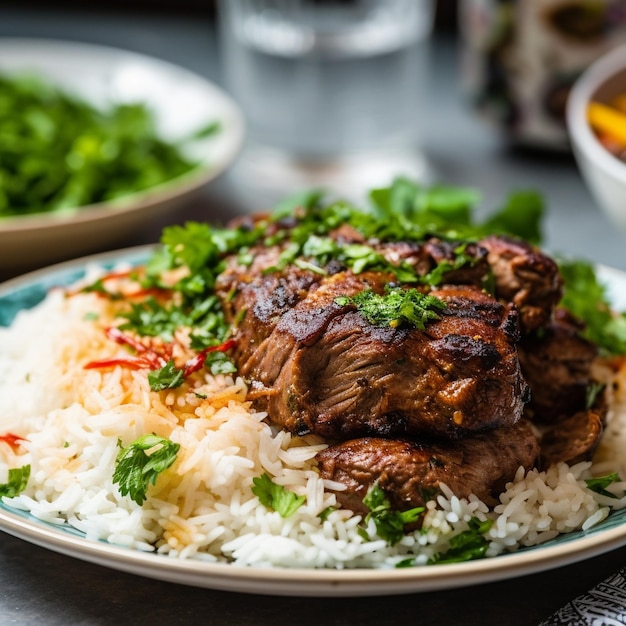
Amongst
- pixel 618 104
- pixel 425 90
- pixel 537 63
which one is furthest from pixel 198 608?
pixel 425 90

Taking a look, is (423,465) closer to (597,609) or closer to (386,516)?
(386,516)

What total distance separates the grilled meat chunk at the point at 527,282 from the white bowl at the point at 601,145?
4.77 feet

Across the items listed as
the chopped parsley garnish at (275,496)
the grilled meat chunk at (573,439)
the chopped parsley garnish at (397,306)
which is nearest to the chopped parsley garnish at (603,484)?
the grilled meat chunk at (573,439)

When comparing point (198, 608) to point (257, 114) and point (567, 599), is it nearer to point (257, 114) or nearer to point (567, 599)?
point (567, 599)

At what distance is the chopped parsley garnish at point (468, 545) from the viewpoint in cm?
282

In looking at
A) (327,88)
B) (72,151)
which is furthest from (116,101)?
(327,88)

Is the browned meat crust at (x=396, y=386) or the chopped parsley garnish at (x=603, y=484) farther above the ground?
the browned meat crust at (x=396, y=386)

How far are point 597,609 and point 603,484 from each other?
0.45 meters

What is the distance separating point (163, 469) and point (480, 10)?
480 centimetres

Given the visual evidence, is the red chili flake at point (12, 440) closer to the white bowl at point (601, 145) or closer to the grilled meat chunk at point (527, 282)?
the grilled meat chunk at point (527, 282)

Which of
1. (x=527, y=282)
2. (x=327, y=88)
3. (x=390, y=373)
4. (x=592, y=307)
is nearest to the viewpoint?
(x=390, y=373)

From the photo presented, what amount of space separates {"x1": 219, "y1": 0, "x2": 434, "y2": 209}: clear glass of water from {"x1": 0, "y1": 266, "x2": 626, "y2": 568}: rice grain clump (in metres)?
4.06

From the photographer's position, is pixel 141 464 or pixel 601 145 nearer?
pixel 141 464

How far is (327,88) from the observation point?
7.36 m
